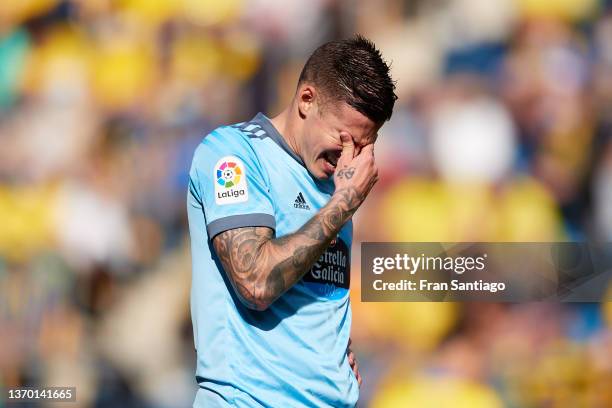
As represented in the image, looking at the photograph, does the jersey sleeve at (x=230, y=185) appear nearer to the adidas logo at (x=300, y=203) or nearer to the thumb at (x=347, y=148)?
the adidas logo at (x=300, y=203)

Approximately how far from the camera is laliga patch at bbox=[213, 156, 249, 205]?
6.87 feet

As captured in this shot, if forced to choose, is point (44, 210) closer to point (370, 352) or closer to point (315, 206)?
point (370, 352)

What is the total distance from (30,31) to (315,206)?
243cm

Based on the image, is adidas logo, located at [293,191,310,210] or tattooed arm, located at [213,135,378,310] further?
adidas logo, located at [293,191,310,210]

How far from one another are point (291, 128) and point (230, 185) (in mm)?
276

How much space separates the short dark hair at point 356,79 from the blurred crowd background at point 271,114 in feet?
5.68

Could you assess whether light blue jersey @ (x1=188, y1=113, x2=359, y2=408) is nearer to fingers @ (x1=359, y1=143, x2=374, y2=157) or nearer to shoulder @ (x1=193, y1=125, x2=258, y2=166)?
shoulder @ (x1=193, y1=125, x2=258, y2=166)

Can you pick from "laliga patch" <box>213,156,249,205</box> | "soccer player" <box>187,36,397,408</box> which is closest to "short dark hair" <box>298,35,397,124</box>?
"soccer player" <box>187,36,397,408</box>

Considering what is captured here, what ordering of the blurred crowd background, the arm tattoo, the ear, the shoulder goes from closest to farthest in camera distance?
the arm tattoo
the shoulder
the ear
the blurred crowd background

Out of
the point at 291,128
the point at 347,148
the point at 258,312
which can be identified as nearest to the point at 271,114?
the point at 291,128

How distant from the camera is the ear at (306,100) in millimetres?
2260

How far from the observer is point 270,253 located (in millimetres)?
2023

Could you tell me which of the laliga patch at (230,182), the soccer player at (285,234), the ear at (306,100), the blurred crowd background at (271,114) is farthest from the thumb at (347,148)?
the blurred crowd background at (271,114)

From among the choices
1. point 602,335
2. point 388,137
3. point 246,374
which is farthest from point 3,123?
point 602,335
